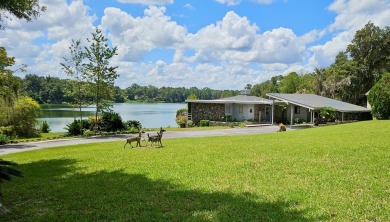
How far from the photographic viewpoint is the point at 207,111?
42031 millimetres

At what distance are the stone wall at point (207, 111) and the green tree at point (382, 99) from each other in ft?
52.3

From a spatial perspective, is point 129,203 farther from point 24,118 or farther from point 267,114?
point 267,114

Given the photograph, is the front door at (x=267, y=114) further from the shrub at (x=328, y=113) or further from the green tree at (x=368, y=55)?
the green tree at (x=368, y=55)

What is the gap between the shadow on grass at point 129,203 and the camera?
5832 millimetres

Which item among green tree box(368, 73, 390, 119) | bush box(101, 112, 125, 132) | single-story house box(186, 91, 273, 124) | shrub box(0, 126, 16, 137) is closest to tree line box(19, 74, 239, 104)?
bush box(101, 112, 125, 132)

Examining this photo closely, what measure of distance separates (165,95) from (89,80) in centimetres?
12933

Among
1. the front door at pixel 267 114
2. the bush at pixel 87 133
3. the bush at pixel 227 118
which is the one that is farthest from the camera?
the front door at pixel 267 114

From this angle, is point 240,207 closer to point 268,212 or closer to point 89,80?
point 268,212

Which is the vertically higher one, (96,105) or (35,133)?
(96,105)

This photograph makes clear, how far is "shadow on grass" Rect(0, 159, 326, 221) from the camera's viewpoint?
5.83 m

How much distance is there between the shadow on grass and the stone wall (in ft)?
106

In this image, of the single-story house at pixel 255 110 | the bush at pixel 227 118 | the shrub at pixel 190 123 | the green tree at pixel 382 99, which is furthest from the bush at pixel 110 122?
the green tree at pixel 382 99

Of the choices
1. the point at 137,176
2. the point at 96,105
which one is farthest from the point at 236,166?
A: the point at 96,105

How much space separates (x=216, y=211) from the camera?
19.7ft
